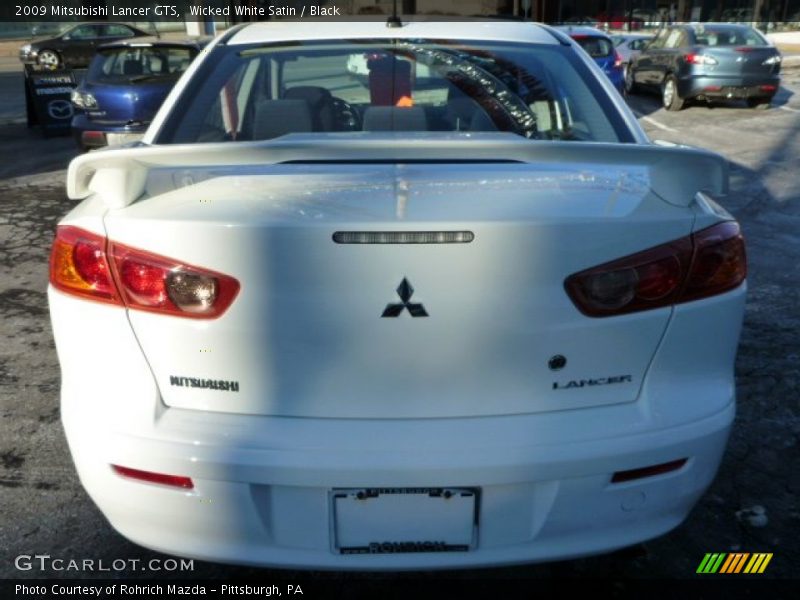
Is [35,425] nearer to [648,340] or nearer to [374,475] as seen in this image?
[374,475]

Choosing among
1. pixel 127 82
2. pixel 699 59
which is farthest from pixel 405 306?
pixel 699 59

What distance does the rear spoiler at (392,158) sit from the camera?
200 centimetres

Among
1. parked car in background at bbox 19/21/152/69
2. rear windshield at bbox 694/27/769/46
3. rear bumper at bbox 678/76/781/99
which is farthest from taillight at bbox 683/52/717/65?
parked car in background at bbox 19/21/152/69

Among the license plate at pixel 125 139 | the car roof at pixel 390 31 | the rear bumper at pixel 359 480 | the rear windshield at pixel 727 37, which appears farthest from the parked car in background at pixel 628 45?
the rear bumper at pixel 359 480

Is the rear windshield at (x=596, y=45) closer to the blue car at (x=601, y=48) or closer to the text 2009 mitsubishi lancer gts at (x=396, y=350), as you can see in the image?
the blue car at (x=601, y=48)

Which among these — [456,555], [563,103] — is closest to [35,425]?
[456,555]

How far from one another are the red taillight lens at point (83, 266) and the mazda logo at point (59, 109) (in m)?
11.3

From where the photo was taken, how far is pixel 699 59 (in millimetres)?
13453

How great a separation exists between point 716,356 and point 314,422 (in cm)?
104

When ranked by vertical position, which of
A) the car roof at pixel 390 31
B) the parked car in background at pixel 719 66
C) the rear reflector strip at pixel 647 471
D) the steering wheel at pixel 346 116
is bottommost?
the parked car in background at pixel 719 66

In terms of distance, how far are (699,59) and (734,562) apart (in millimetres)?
12562

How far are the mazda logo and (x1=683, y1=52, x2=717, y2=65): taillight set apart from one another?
399 inches

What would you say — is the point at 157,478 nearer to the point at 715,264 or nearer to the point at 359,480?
the point at 359,480

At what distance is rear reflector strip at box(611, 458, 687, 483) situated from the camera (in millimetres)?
1934
